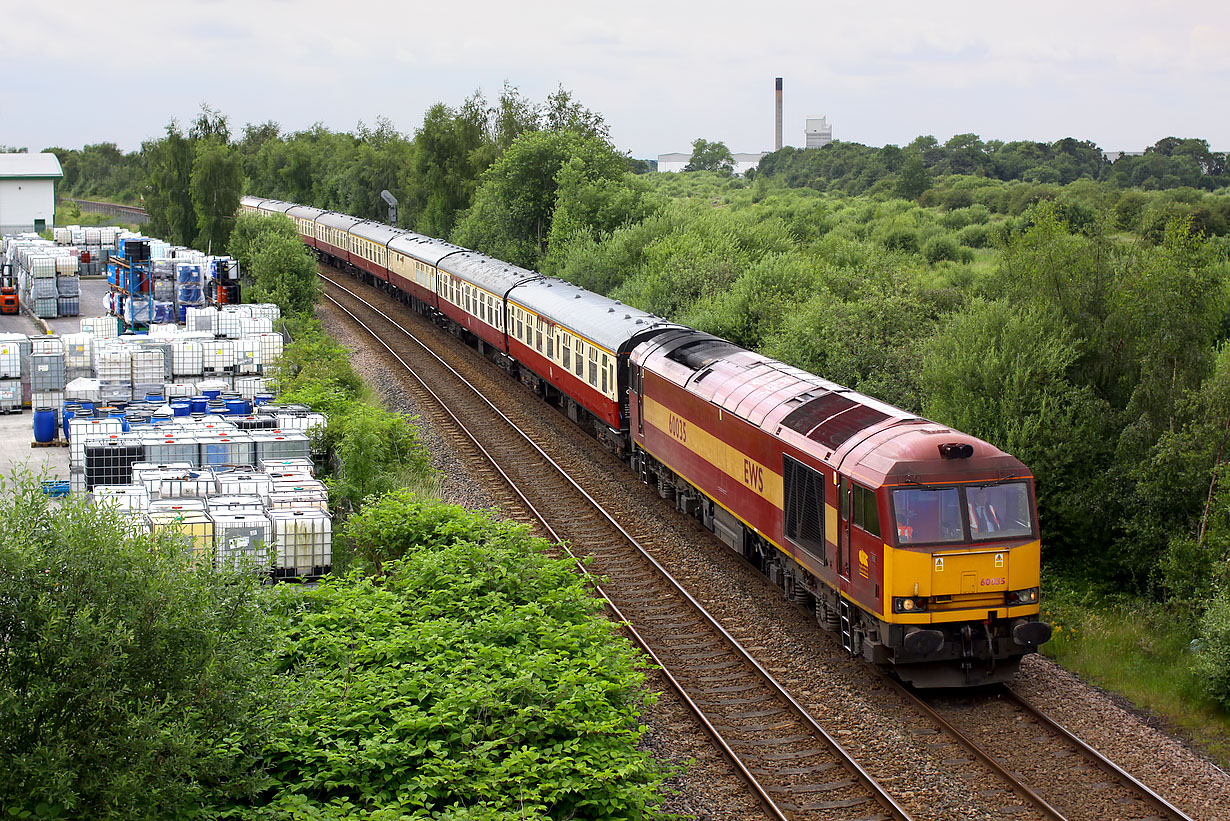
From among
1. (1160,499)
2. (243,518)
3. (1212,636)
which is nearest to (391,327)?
(243,518)

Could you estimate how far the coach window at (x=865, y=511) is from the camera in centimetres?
1357

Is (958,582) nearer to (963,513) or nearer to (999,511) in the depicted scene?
(963,513)

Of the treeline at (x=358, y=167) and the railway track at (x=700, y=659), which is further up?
the treeline at (x=358, y=167)

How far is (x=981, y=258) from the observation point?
57719 mm

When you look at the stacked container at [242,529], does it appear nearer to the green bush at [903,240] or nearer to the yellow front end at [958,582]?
the yellow front end at [958,582]

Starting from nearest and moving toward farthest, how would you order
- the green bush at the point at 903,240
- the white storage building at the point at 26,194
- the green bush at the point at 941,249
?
the green bush at the point at 941,249
the green bush at the point at 903,240
the white storage building at the point at 26,194

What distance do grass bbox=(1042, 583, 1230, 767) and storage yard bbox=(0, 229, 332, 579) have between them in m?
10.8

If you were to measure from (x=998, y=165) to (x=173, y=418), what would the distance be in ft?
342

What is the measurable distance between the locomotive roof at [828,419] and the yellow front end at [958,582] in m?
0.93

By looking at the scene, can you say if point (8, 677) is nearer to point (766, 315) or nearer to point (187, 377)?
point (187, 377)

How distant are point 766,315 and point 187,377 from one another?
1567 centimetres

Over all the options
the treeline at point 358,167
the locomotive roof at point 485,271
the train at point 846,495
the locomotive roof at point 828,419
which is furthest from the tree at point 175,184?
the locomotive roof at point 828,419

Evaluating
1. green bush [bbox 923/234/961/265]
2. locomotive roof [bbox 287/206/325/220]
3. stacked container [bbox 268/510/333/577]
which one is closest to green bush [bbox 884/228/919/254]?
green bush [bbox 923/234/961/265]

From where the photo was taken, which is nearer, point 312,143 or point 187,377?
point 187,377
